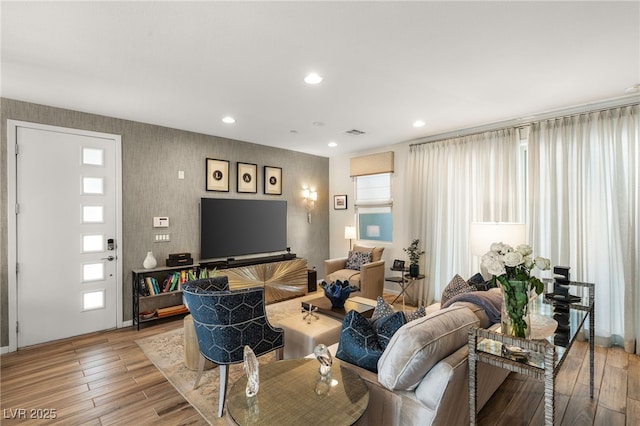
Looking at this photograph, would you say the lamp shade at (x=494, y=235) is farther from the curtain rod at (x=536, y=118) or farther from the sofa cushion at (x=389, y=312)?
the curtain rod at (x=536, y=118)

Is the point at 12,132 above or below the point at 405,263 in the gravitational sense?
above

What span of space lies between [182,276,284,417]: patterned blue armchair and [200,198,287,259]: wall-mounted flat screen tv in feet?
8.22

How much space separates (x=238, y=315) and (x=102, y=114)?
3.30 metres

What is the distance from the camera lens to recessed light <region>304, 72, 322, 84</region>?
9.13 ft

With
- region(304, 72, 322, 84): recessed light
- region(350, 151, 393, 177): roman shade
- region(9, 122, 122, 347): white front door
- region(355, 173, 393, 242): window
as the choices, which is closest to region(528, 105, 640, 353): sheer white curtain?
region(350, 151, 393, 177): roman shade

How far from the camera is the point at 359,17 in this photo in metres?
1.98

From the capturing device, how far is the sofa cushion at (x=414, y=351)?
1503 millimetres

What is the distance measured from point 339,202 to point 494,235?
12.0 feet

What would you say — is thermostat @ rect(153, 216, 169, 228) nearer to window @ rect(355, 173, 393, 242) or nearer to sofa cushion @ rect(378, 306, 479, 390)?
window @ rect(355, 173, 393, 242)

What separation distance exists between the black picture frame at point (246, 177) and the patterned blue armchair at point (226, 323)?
→ 3.07 meters

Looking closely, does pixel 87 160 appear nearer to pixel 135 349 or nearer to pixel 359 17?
pixel 135 349

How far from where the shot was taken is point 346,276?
198 inches

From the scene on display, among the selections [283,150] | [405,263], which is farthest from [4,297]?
[405,263]

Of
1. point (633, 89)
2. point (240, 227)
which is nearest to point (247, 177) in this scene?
point (240, 227)
